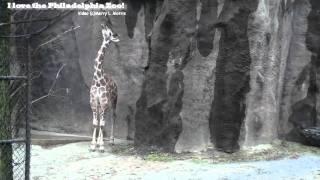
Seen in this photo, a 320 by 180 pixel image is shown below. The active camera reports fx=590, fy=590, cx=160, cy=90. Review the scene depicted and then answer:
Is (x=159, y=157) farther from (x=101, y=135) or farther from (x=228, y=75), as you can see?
(x=228, y=75)

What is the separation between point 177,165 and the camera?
7.31 meters

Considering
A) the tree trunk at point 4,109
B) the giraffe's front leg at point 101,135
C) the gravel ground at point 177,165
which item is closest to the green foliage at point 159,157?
the gravel ground at point 177,165

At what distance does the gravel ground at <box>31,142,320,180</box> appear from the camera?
6820 mm

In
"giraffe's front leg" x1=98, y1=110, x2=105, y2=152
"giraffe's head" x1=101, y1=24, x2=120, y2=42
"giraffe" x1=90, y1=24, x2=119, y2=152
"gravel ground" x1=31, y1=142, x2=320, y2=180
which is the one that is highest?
"giraffe's head" x1=101, y1=24, x2=120, y2=42

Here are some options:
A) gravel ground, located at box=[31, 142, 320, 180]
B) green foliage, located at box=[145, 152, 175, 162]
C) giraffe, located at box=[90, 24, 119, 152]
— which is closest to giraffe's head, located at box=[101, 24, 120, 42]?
giraffe, located at box=[90, 24, 119, 152]

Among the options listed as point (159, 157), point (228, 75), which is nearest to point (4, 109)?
point (159, 157)

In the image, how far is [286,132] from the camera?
8.84m

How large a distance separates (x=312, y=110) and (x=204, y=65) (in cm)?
189

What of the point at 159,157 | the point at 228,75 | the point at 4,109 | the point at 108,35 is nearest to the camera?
the point at 4,109

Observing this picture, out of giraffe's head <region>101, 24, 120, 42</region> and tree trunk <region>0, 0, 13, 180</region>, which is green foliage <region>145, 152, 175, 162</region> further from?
tree trunk <region>0, 0, 13, 180</region>

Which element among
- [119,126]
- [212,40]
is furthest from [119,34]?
[212,40]

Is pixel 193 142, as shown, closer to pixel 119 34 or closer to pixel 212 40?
pixel 212 40

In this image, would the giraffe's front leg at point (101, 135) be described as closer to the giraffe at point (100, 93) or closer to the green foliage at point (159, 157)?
the giraffe at point (100, 93)

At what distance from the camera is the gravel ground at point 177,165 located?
6820mm
